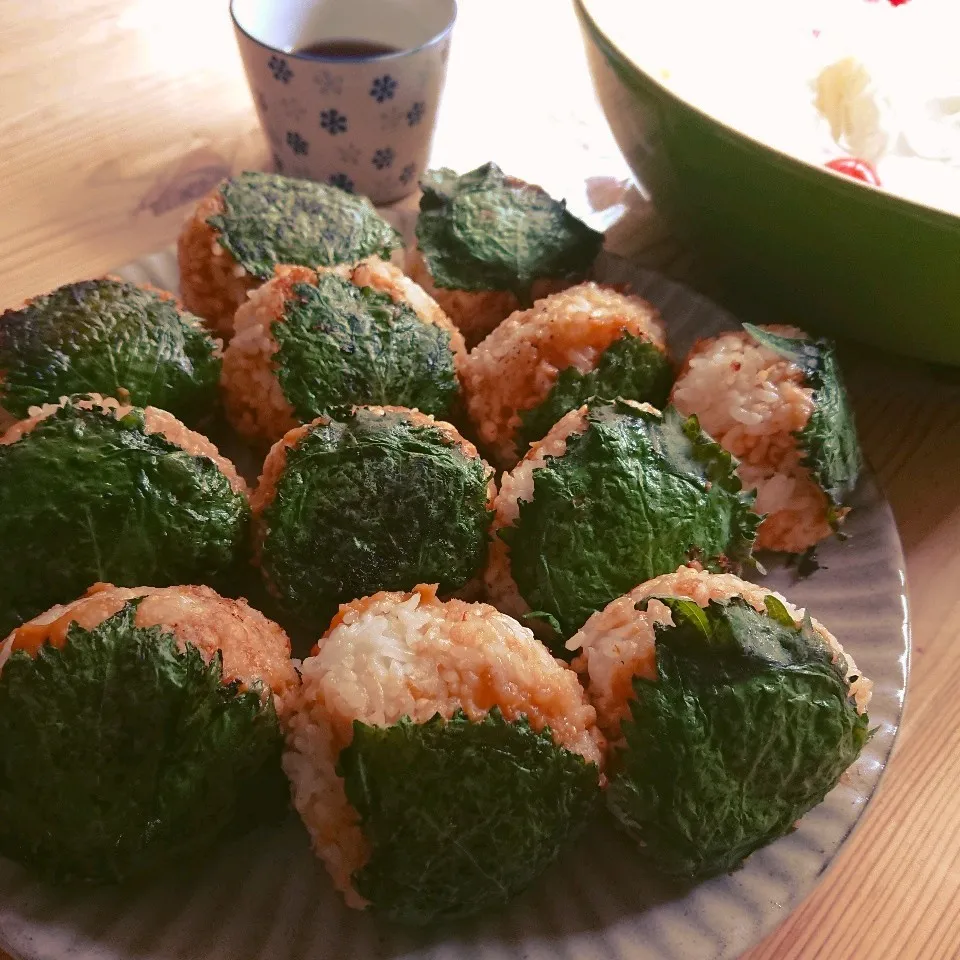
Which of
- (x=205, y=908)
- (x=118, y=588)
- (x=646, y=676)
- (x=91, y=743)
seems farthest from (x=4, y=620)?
(x=646, y=676)

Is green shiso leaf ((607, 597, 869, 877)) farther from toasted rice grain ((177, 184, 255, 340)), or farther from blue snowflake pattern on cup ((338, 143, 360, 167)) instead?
blue snowflake pattern on cup ((338, 143, 360, 167))

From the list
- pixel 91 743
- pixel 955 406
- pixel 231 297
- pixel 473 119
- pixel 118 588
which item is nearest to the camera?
pixel 91 743

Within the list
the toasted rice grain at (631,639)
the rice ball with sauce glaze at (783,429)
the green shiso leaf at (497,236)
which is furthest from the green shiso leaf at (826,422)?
the green shiso leaf at (497,236)

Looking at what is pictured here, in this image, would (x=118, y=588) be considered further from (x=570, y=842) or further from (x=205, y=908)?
(x=570, y=842)

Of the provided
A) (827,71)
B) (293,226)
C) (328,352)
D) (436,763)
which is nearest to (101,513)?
(328,352)

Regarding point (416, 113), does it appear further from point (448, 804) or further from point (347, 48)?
point (448, 804)

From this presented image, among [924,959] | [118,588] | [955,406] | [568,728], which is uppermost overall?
[118,588]

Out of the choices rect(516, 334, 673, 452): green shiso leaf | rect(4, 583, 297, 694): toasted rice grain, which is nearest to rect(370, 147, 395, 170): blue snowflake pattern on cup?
rect(516, 334, 673, 452): green shiso leaf
